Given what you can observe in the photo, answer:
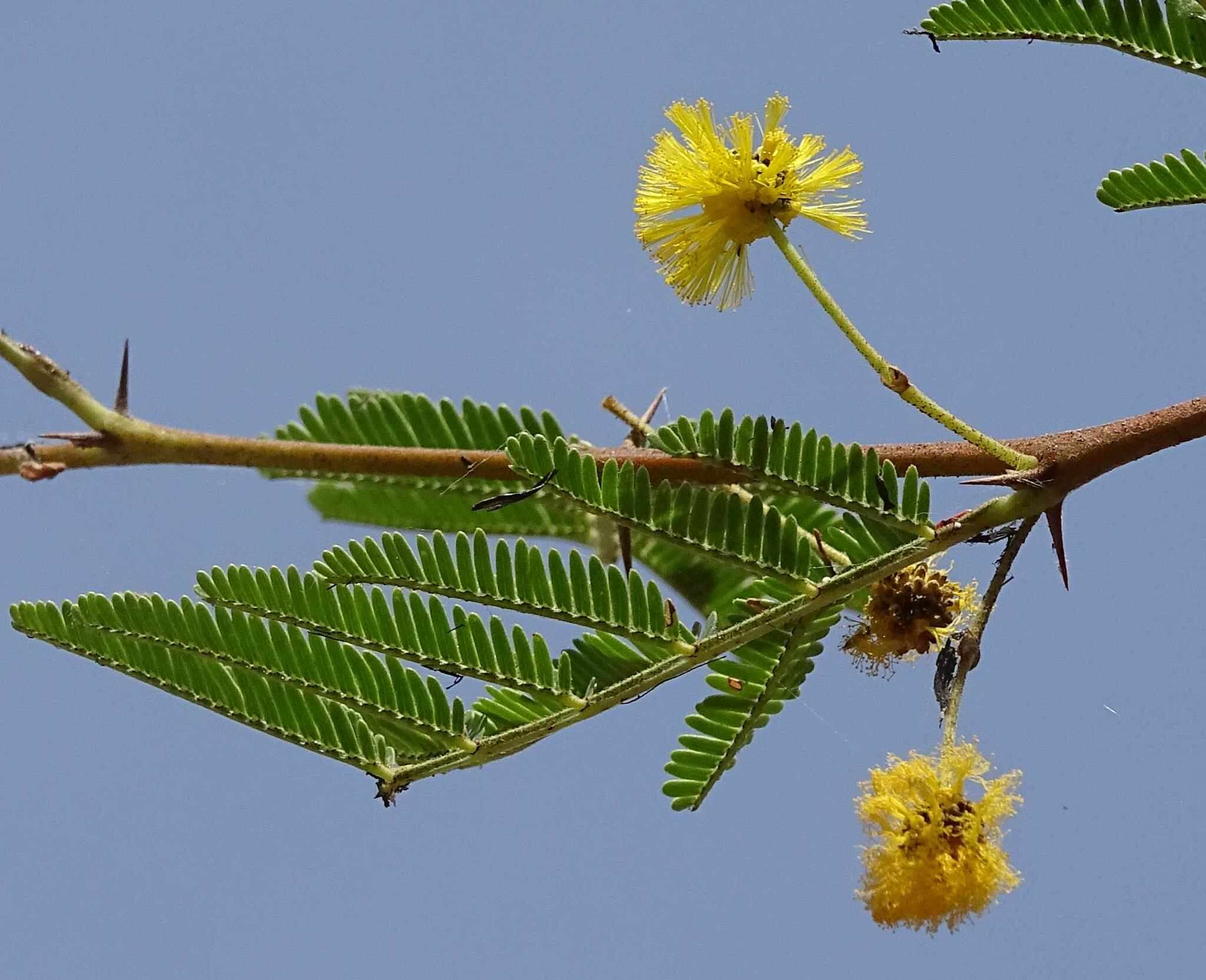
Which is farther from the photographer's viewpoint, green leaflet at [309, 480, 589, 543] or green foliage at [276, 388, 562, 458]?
green leaflet at [309, 480, 589, 543]

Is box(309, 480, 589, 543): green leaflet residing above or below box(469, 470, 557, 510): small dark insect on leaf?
above

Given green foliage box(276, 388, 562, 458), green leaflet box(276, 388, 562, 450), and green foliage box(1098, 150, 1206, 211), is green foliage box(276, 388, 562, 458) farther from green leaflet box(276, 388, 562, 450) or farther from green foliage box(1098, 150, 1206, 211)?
green foliage box(1098, 150, 1206, 211)

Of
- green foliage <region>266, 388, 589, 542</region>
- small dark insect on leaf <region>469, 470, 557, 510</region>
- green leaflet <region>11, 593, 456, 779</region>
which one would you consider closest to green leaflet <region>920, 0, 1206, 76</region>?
small dark insect on leaf <region>469, 470, 557, 510</region>

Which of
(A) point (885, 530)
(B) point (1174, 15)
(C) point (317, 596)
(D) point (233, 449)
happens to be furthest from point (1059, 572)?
(D) point (233, 449)

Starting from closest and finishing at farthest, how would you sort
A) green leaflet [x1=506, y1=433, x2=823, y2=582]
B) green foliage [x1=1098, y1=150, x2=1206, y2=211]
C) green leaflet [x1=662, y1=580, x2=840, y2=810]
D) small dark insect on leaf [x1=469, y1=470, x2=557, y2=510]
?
small dark insect on leaf [x1=469, y1=470, x2=557, y2=510], green leaflet [x1=506, y1=433, x2=823, y2=582], green foliage [x1=1098, y1=150, x2=1206, y2=211], green leaflet [x1=662, y1=580, x2=840, y2=810]

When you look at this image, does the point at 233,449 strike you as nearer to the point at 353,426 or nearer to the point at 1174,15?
the point at 353,426

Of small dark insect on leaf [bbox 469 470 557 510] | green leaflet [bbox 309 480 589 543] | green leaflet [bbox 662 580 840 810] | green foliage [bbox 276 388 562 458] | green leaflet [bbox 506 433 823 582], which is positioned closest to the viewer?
small dark insect on leaf [bbox 469 470 557 510]
